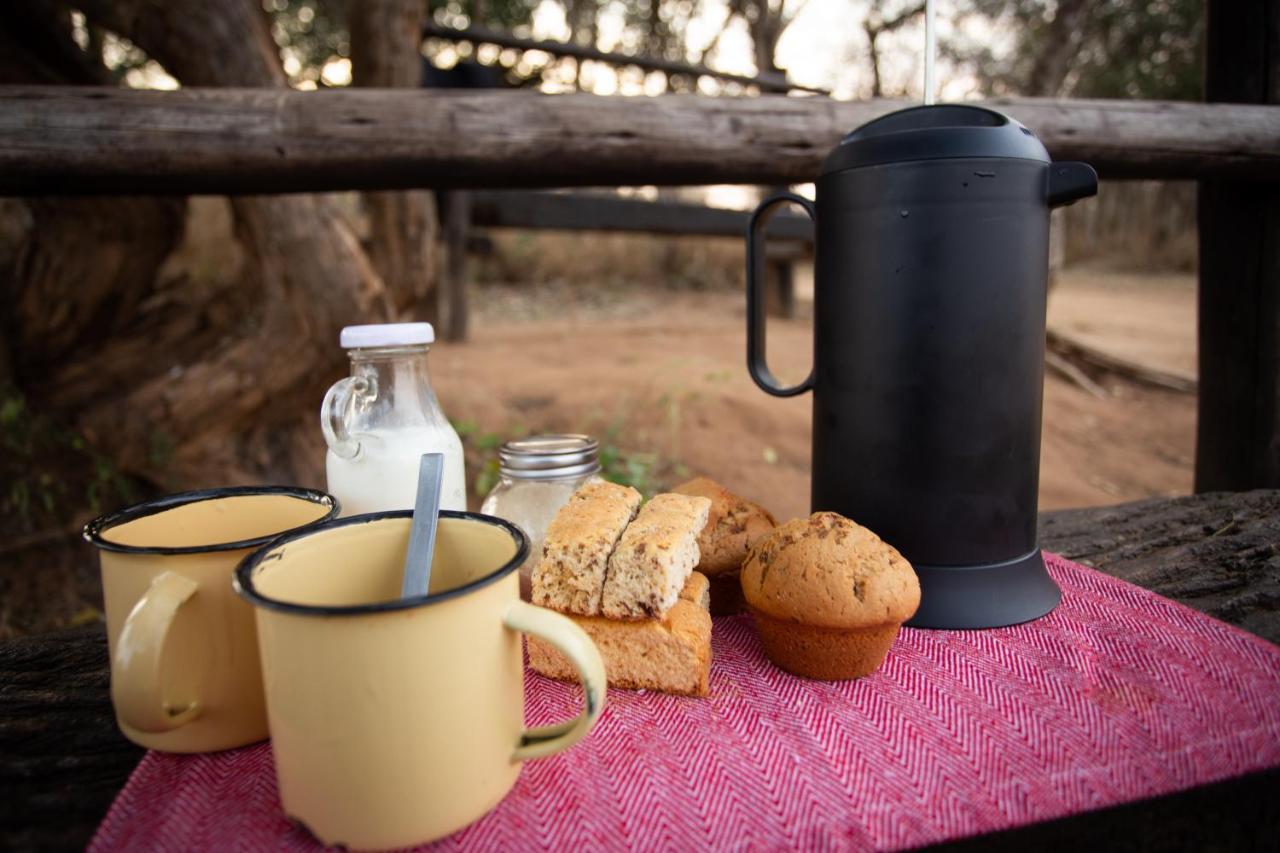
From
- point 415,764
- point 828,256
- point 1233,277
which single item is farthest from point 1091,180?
point 1233,277

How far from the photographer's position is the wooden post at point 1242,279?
202 cm

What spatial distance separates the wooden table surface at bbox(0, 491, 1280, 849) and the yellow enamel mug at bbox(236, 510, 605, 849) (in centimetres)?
23

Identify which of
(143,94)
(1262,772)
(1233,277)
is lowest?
(1262,772)

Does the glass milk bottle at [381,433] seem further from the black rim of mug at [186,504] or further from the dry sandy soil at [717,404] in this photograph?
the dry sandy soil at [717,404]

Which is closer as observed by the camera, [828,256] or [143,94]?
[828,256]

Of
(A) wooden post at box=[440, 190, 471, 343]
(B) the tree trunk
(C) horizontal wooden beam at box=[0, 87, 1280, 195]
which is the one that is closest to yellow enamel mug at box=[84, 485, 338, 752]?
(C) horizontal wooden beam at box=[0, 87, 1280, 195]

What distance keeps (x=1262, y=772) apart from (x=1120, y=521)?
734 millimetres

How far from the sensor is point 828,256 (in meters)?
0.99

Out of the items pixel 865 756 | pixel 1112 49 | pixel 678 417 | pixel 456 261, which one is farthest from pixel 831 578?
pixel 1112 49

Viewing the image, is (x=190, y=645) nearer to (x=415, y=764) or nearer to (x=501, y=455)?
(x=415, y=764)

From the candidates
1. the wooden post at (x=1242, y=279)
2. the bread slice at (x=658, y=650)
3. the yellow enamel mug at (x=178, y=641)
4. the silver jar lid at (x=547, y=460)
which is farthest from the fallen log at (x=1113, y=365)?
the yellow enamel mug at (x=178, y=641)

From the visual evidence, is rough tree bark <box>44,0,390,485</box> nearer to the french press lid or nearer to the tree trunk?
the tree trunk

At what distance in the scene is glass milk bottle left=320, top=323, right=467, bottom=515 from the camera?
0.92 m

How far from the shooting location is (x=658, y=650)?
809 mm
